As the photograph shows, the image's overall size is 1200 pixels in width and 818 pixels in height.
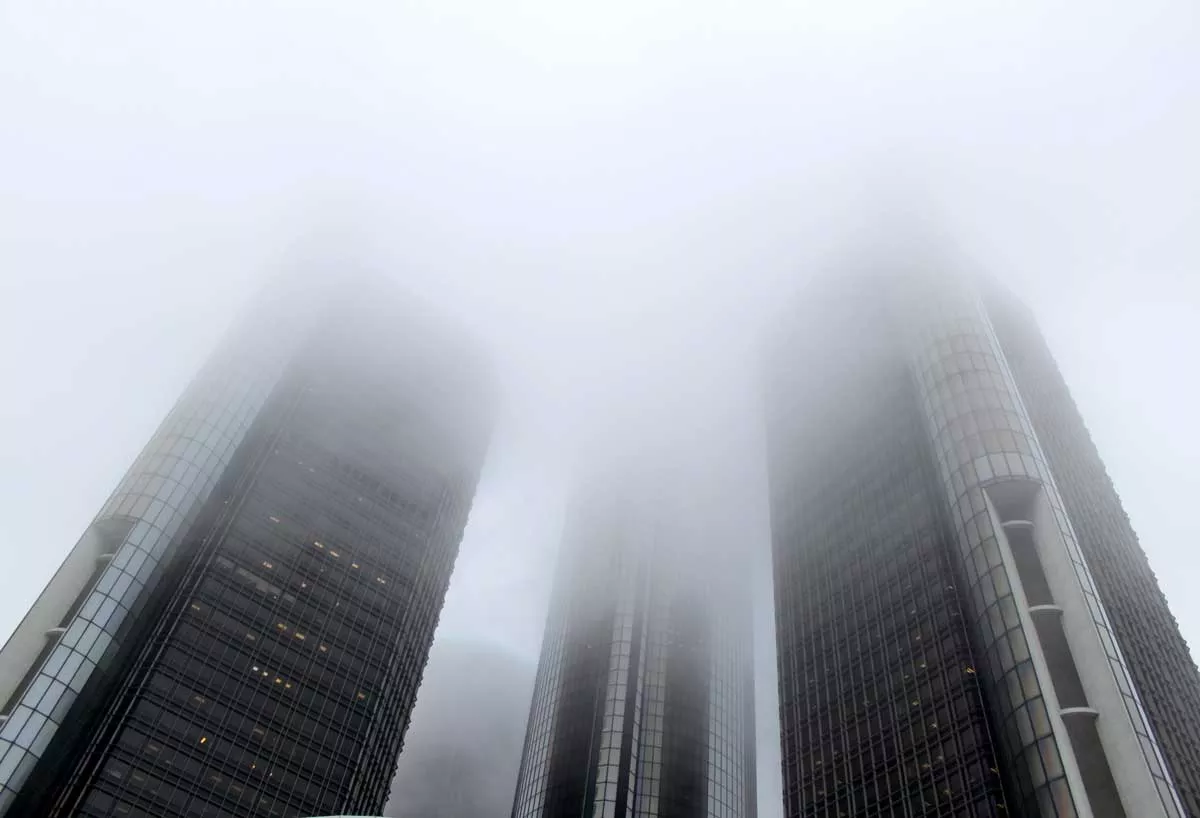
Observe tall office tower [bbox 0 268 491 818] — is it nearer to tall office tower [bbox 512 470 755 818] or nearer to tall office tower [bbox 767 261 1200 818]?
tall office tower [bbox 512 470 755 818]

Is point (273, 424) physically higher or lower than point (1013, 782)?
higher

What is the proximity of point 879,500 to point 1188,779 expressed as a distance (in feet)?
154

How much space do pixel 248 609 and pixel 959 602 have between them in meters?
93.2

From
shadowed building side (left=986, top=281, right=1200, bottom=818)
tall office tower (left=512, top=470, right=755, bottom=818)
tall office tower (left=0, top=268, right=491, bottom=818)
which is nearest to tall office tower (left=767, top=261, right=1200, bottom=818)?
shadowed building side (left=986, top=281, right=1200, bottom=818)

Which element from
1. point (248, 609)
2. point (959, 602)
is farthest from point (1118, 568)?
point (248, 609)

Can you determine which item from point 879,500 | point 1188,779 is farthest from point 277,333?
point 1188,779

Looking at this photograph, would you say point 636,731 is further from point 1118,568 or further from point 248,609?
point 1118,568

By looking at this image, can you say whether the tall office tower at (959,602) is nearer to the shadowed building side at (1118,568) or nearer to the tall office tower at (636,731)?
the shadowed building side at (1118,568)

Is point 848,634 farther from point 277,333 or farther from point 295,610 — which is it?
point 277,333

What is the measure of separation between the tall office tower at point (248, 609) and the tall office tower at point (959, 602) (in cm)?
6031

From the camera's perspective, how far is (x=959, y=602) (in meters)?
100

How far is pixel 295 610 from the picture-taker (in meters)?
134

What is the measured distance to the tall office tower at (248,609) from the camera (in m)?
107

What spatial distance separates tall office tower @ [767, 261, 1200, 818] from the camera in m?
79.6
